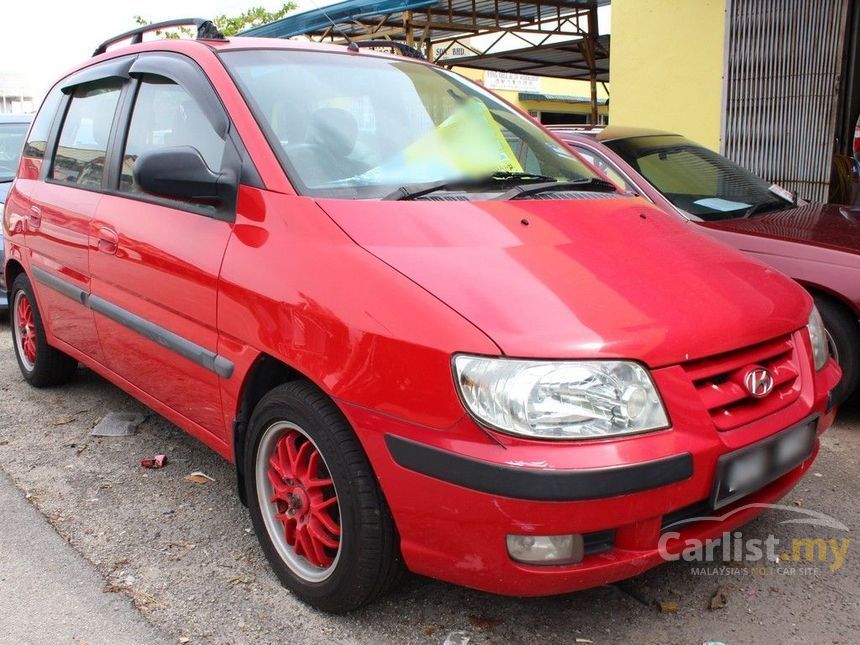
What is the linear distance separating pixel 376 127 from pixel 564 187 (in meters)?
0.73

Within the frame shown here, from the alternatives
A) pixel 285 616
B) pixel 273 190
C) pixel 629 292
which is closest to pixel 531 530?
pixel 629 292

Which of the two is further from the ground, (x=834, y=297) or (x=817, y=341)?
(x=817, y=341)

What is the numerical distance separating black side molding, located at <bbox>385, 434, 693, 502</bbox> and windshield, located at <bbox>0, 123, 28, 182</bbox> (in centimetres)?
657

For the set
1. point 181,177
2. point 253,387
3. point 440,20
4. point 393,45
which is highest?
point 440,20

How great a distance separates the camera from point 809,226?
436 centimetres

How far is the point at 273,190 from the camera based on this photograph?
2.62 meters

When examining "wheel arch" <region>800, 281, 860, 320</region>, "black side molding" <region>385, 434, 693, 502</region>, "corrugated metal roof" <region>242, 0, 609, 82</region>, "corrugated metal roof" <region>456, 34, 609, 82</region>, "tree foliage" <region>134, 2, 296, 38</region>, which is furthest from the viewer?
"tree foliage" <region>134, 2, 296, 38</region>

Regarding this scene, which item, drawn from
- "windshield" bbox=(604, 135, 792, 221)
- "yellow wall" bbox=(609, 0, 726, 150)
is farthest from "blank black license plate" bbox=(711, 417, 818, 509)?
"yellow wall" bbox=(609, 0, 726, 150)

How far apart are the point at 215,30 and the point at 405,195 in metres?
1.46

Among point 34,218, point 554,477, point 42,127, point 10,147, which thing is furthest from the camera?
point 10,147

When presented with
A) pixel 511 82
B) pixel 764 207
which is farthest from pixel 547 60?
pixel 764 207

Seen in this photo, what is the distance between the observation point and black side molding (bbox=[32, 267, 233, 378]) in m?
2.77

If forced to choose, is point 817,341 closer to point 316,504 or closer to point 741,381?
point 741,381

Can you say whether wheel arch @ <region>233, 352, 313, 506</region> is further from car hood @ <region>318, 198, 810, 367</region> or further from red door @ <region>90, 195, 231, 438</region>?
car hood @ <region>318, 198, 810, 367</region>
